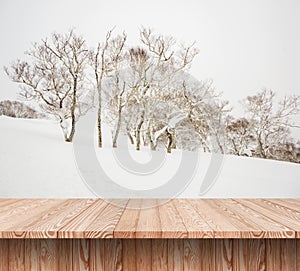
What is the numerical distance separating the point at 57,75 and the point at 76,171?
0.66 m

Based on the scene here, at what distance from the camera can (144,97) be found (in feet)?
9.52

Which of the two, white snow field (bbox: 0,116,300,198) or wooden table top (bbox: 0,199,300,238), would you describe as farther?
white snow field (bbox: 0,116,300,198)

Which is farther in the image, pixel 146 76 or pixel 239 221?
pixel 146 76

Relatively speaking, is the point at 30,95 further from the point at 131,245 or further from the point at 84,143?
the point at 131,245

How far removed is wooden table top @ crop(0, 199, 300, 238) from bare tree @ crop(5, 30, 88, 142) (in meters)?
0.92

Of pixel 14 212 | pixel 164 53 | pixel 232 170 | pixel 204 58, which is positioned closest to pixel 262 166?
pixel 232 170

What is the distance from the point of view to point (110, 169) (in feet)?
9.35

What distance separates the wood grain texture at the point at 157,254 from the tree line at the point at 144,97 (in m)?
1.24

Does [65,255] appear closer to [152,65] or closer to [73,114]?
[73,114]

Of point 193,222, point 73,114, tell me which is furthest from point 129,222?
point 73,114

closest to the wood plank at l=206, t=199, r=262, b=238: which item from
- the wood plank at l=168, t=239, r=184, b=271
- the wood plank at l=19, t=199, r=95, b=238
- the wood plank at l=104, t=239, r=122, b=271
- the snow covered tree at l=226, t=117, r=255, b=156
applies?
the wood plank at l=168, t=239, r=184, b=271

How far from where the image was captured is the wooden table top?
1.36 metres

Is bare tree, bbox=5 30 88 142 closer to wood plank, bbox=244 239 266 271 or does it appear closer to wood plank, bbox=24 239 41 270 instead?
wood plank, bbox=24 239 41 270

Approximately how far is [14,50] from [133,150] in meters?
1.06
